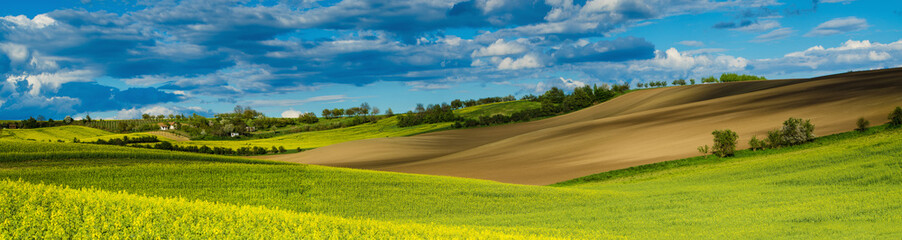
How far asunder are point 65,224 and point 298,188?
1349 centimetres

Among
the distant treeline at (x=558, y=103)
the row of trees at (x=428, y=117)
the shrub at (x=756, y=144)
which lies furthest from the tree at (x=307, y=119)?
the shrub at (x=756, y=144)

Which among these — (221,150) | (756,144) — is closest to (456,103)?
(221,150)

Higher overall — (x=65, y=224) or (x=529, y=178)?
(x=65, y=224)

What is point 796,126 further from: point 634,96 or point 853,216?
point 634,96

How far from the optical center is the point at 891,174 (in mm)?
21453

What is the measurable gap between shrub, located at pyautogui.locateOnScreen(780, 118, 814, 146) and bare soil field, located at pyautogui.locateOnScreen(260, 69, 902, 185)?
4197 mm

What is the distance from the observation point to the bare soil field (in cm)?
4853

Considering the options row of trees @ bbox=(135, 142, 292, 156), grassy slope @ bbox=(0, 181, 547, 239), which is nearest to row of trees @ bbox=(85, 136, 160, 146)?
row of trees @ bbox=(135, 142, 292, 156)

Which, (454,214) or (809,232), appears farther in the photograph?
(454,214)

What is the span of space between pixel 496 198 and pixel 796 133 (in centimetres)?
3087

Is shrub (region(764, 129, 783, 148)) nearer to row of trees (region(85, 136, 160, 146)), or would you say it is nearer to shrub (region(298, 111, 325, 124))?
row of trees (region(85, 136, 160, 146))

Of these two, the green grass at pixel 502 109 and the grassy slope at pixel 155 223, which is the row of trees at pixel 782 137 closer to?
the grassy slope at pixel 155 223

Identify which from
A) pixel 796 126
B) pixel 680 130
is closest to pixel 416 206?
pixel 796 126

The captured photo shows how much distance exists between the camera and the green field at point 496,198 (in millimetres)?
12234
